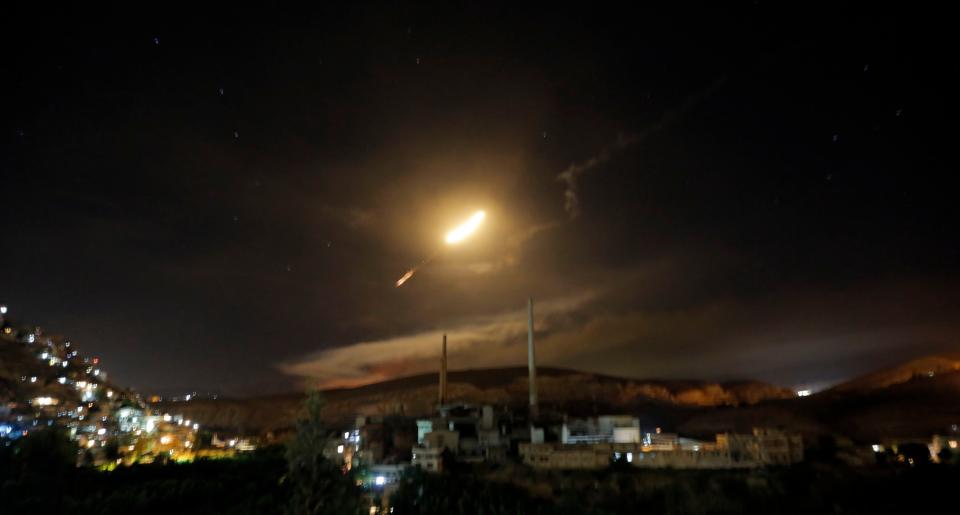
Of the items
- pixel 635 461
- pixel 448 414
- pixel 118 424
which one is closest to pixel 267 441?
pixel 118 424

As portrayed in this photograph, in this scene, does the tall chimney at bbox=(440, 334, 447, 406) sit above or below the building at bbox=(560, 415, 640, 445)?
above

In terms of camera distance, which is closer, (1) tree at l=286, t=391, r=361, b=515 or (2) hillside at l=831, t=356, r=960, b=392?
(1) tree at l=286, t=391, r=361, b=515

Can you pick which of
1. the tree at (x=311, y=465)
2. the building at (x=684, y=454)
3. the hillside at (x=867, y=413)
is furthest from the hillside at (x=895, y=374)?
the tree at (x=311, y=465)

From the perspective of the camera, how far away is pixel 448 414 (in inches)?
1769

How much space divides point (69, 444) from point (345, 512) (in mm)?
29840

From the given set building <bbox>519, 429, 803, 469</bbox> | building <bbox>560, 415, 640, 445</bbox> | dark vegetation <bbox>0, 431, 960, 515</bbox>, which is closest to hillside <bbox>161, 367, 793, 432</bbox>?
building <bbox>560, 415, 640, 445</bbox>

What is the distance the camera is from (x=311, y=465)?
812 cm

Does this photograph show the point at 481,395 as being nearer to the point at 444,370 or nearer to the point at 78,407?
the point at 444,370

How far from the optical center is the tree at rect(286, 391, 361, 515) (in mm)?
7949

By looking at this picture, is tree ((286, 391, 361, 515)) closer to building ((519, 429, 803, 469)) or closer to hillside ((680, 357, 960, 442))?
building ((519, 429, 803, 469))

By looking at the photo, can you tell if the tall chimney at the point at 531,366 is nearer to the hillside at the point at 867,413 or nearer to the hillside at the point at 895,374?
the hillside at the point at 867,413

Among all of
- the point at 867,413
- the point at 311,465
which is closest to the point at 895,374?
the point at 867,413

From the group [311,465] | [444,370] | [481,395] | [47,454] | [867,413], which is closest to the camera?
[311,465]

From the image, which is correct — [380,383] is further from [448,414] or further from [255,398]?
[448,414]
